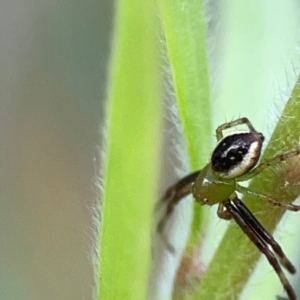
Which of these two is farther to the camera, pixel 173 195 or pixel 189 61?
pixel 173 195

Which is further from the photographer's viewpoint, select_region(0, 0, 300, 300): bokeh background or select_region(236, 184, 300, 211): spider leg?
select_region(0, 0, 300, 300): bokeh background

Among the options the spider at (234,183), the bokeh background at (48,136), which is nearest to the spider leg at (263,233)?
the spider at (234,183)

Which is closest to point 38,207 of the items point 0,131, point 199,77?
point 0,131

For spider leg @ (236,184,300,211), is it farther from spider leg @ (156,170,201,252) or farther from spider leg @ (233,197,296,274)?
spider leg @ (156,170,201,252)

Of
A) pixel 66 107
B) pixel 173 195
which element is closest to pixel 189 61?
pixel 173 195

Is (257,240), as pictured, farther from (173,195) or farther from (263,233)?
(173,195)

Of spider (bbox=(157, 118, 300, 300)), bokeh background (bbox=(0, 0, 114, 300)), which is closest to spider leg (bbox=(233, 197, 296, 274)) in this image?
spider (bbox=(157, 118, 300, 300))

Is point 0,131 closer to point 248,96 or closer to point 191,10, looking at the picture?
point 248,96
